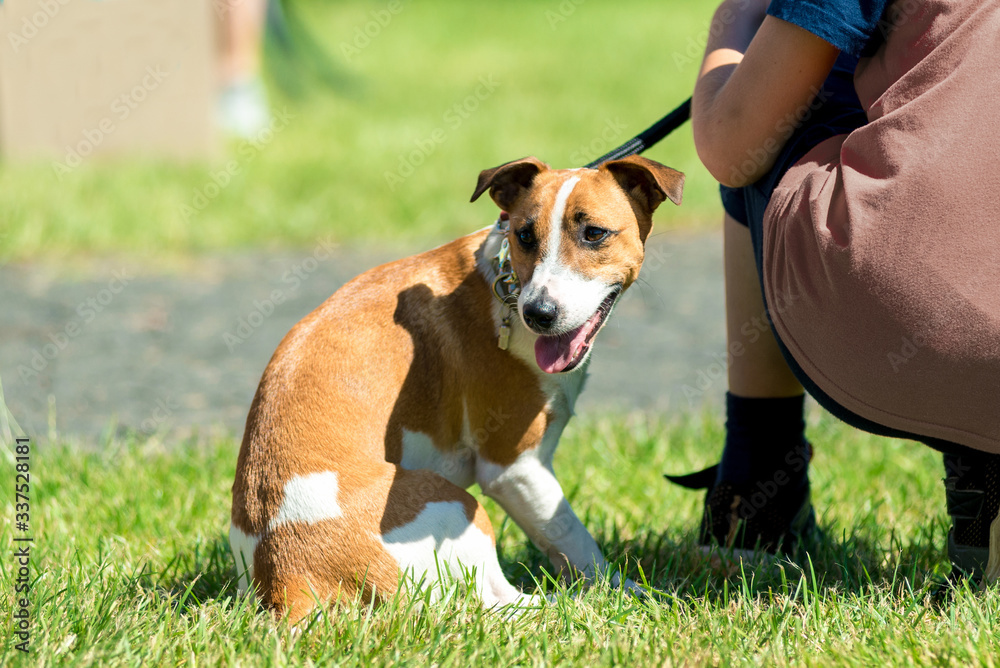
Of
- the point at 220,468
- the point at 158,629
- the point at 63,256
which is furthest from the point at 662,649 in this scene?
the point at 63,256

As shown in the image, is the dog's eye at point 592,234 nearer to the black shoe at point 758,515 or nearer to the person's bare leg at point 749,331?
the person's bare leg at point 749,331

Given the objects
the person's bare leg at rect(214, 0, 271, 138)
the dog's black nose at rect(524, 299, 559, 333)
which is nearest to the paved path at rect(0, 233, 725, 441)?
the dog's black nose at rect(524, 299, 559, 333)

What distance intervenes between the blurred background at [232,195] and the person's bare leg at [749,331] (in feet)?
0.97

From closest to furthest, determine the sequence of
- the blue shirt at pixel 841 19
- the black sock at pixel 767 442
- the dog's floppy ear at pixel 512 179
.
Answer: the blue shirt at pixel 841 19
the dog's floppy ear at pixel 512 179
the black sock at pixel 767 442

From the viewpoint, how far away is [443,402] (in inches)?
112

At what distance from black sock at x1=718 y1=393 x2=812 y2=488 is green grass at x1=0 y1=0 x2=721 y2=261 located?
4.53m

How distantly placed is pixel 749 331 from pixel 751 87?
860mm

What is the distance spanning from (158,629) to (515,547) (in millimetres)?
1281

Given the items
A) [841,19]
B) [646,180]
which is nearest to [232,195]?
[646,180]

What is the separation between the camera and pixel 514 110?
10.9 meters

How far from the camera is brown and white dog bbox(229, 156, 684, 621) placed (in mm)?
2512

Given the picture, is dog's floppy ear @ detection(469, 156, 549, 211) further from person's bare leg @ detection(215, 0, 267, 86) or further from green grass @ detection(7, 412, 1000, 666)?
person's bare leg @ detection(215, 0, 267, 86)

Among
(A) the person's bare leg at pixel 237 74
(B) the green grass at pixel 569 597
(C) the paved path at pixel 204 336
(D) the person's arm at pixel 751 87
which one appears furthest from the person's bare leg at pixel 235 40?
(D) the person's arm at pixel 751 87

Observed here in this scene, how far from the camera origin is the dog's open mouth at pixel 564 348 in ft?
Answer: 8.81
